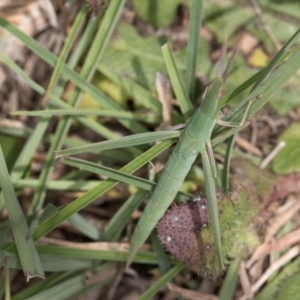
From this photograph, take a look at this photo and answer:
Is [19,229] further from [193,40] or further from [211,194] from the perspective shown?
[193,40]

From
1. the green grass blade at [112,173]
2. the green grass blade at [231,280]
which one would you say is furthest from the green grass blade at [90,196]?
the green grass blade at [231,280]

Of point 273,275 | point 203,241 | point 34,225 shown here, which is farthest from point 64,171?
point 273,275

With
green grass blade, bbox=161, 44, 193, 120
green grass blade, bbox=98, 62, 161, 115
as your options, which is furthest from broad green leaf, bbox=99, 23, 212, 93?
green grass blade, bbox=161, 44, 193, 120

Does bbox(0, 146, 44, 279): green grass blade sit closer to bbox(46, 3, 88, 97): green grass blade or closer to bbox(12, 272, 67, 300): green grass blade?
bbox(12, 272, 67, 300): green grass blade

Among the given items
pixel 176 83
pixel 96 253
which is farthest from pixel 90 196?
pixel 176 83

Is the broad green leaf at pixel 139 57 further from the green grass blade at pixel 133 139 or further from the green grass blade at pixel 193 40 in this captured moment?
the green grass blade at pixel 133 139

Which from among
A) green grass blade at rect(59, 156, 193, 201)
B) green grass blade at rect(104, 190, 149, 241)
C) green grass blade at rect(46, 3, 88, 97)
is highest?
green grass blade at rect(46, 3, 88, 97)

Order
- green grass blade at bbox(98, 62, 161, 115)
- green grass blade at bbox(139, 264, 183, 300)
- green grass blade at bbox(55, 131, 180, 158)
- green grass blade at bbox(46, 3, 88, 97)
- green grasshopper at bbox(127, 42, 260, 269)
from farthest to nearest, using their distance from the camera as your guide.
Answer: green grass blade at bbox(98, 62, 161, 115), green grass blade at bbox(46, 3, 88, 97), green grass blade at bbox(139, 264, 183, 300), green grass blade at bbox(55, 131, 180, 158), green grasshopper at bbox(127, 42, 260, 269)
